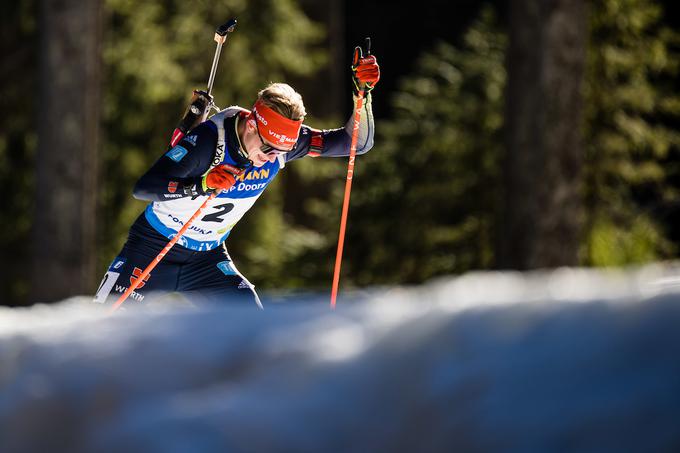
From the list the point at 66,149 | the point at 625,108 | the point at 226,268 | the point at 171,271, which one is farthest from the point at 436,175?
the point at 171,271

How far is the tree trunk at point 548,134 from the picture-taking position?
9078mm

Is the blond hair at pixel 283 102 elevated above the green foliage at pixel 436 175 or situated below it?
above

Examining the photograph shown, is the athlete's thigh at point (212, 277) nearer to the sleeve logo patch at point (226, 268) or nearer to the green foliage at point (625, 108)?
the sleeve logo patch at point (226, 268)

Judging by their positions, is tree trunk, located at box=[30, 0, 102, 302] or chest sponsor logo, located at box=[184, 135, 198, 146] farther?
tree trunk, located at box=[30, 0, 102, 302]

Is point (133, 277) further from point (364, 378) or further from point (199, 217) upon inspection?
A: point (364, 378)

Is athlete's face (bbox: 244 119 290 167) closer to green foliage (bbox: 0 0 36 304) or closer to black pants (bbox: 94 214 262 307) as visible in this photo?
black pants (bbox: 94 214 262 307)

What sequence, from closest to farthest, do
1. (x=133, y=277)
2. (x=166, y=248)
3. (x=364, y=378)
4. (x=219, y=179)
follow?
(x=364, y=378), (x=219, y=179), (x=166, y=248), (x=133, y=277)

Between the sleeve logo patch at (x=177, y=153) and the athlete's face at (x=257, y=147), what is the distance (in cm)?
29

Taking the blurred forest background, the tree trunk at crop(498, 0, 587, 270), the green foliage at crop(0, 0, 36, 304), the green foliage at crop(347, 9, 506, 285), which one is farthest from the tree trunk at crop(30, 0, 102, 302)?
the tree trunk at crop(498, 0, 587, 270)

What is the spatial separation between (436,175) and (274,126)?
772 centimetres

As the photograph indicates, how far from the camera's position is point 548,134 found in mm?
9070

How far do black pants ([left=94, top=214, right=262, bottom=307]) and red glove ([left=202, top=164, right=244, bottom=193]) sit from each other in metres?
0.56

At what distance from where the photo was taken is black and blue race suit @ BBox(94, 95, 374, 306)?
510 cm

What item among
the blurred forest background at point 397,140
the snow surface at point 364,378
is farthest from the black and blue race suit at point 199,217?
the snow surface at point 364,378
